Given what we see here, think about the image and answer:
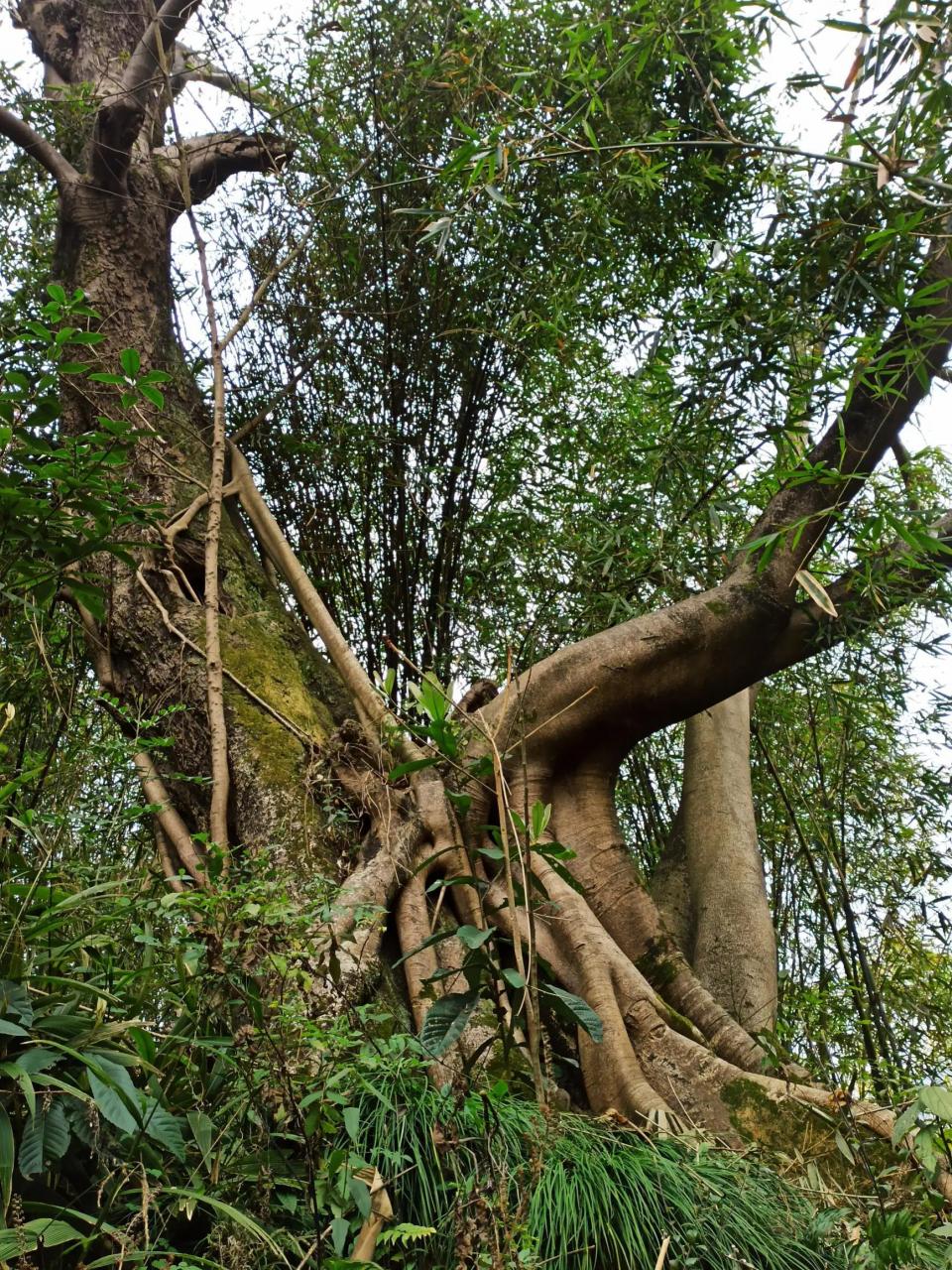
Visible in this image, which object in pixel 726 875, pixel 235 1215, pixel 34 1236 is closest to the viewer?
pixel 34 1236

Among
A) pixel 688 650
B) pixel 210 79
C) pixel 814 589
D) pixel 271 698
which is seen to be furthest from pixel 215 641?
pixel 210 79

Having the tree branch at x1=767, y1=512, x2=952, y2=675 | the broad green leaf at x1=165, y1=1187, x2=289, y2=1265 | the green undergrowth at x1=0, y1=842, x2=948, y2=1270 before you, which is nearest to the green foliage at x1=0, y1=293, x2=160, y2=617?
the green undergrowth at x1=0, y1=842, x2=948, y2=1270

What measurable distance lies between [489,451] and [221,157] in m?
1.86

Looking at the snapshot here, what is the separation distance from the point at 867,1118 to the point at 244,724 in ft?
6.56

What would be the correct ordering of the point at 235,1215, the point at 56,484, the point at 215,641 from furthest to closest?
1. the point at 215,641
2. the point at 56,484
3. the point at 235,1215

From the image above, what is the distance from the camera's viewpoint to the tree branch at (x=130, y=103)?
401cm

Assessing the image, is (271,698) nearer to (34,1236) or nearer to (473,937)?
(473,937)

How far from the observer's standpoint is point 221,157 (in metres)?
4.90

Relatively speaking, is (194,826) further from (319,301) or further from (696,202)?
(696,202)

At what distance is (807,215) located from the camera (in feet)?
11.5

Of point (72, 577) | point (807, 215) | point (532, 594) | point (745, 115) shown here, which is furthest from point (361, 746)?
point (745, 115)

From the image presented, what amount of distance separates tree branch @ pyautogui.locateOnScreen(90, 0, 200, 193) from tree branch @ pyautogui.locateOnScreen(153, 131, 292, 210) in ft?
1.13

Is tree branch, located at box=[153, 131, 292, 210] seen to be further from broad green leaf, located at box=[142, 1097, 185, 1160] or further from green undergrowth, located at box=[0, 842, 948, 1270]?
broad green leaf, located at box=[142, 1097, 185, 1160]

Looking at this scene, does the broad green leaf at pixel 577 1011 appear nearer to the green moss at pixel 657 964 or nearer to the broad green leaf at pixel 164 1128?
the broad green leaf at pixel 164 1128
